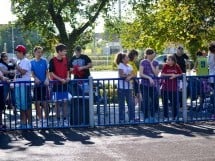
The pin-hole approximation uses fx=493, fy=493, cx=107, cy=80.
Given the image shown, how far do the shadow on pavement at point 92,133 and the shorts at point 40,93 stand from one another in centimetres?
74

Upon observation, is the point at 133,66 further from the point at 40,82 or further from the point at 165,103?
the point at 40,82

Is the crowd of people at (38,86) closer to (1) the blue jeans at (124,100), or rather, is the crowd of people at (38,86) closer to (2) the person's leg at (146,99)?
(1) the blue jeans at (124,100)

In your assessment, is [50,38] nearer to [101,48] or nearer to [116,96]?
[116,96]

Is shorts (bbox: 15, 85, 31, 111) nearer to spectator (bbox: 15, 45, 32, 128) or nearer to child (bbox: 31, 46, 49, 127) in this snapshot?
spectator (bbox: 15, 45, 32, 128)

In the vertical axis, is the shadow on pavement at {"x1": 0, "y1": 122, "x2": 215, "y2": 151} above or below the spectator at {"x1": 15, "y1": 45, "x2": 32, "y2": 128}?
below

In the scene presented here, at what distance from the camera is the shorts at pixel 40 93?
1080 cm

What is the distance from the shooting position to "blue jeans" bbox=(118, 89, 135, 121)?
1108 cm

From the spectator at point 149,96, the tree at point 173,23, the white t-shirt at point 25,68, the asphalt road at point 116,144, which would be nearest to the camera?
the asphalt road at point 116,144

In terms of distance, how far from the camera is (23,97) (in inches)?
422

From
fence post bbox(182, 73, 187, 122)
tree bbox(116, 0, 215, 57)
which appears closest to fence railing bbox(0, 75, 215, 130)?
fence post bbox(182, 73, 187, 122)

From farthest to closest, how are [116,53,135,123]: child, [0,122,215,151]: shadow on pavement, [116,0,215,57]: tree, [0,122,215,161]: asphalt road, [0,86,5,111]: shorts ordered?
[116,0,215,57]: tree < [116,53,135,123]: child < [0,86,5,111]: shorts < [0,122,215,151]: shadow on pavement < [0,122,215,161]: asphalt road

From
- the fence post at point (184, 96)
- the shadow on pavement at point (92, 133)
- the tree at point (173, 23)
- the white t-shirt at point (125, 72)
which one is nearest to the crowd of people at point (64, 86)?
the white t-shirt at point (125, 72)

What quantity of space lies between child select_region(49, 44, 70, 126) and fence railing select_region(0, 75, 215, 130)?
22 mm

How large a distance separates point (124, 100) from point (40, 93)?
1.89 meters
